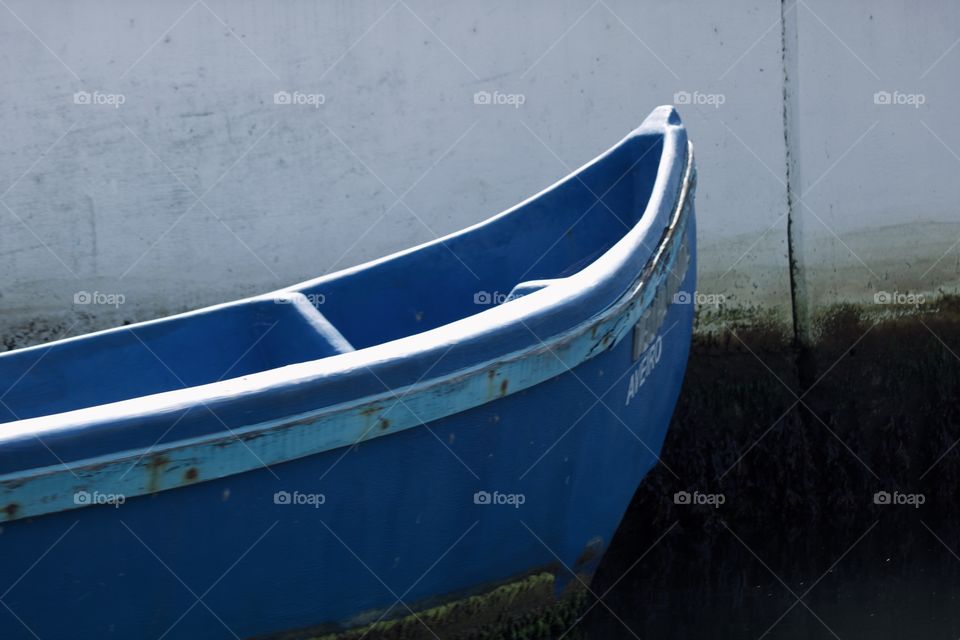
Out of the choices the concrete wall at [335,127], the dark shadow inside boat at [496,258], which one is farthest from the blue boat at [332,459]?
the concrete wall at [335,127]

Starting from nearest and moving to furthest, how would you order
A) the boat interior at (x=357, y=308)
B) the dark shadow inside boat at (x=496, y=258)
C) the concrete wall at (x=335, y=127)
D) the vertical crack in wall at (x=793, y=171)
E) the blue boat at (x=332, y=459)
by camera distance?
the blue boat at (x=332, y=459)
the boat interior at (x=357, y=308)
the dark shadow inside boat at (x=496, y=258)
the concrete wall at (x=335, y=127)
the vertical crack in wall at (x=793, y=171)

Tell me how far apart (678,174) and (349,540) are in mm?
1795

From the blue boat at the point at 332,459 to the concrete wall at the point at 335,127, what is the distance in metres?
1.98

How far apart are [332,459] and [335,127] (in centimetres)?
337

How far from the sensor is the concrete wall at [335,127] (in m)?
5.61

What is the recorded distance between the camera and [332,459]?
2641 mm

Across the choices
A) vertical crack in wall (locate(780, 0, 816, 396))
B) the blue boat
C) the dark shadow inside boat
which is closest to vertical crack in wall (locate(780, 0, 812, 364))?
vertical crack in wall (locate(780, 0, 816, 396))

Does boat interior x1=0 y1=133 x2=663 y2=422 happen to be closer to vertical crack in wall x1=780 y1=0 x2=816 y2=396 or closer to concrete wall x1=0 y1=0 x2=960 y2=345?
concrete wall x1=0 y1=0 x2=960 y2=345

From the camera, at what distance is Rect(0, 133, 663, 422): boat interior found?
11.9 ft

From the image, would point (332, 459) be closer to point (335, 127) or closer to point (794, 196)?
point (335, 127)

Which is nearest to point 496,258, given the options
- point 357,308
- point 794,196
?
point 357,308

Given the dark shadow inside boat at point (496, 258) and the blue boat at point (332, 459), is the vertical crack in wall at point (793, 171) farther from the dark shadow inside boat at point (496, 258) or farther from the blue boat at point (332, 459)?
the blue boat at point (332, 459)

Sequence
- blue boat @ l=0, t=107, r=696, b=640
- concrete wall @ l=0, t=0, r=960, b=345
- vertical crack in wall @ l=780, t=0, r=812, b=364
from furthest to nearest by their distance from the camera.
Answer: vertical crack in wall @ l=780, t=0, r=812, b=364 < concrete wall @ l=0, t=0, r=960, b=345 < blue boat @ l=0, t=107, r=696, b=640

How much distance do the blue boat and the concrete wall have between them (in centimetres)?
198
